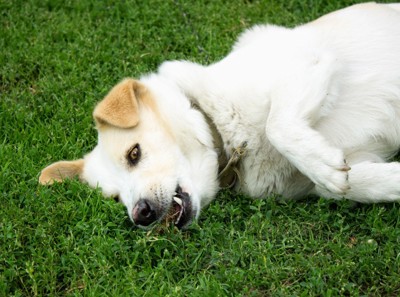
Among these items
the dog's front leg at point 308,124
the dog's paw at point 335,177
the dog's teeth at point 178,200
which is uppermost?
the dog's front leg at point 308,124

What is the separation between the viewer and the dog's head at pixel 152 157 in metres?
4.68

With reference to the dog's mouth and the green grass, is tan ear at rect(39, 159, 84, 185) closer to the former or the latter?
the green grass

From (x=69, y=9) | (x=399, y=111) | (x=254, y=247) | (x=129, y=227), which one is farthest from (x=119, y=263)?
(x=69, y=9)

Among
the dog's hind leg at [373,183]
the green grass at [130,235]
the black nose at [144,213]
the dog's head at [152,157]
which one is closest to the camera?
the green grass at [130,235]

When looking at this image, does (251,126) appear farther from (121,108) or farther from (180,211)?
(121,108)

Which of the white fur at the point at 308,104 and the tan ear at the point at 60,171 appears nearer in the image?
the white fur at the point at 308,104

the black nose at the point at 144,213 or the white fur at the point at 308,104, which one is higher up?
the white fur at the point at 308,104

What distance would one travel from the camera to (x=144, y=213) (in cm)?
459

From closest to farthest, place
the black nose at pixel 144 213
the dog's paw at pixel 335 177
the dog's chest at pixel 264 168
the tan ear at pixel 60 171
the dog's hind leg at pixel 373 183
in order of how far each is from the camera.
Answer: the dog's paw at pixel 335 177
the dog's hind leg at pixel 373 183
the black nose at pixel 144 213
the dog's chest at pixel 264 168
the tan ear at pixel 60 171

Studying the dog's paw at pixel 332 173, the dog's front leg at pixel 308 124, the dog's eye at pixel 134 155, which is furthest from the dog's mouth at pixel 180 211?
the dog's paw at pixel 332 173

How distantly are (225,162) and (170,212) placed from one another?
65cm

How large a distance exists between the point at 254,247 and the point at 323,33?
6.52ft

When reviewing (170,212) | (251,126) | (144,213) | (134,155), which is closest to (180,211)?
(170,212)

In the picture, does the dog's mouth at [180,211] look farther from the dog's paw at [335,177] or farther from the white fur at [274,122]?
the dog's paw at [335,177]
